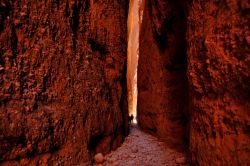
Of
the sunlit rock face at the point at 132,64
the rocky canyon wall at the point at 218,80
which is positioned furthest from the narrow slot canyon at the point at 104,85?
the sunlit rock face at the point at 132,64

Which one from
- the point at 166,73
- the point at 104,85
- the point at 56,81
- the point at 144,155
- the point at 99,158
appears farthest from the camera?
the point at 166,73

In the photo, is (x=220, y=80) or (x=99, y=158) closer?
(x=220, y=80)

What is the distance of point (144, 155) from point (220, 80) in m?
1.36

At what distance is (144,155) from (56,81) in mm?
1360

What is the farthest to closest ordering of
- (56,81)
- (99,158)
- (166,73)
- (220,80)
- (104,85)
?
1. (166,73)
2. (104,85)
3. (99,158)
4. (56,81)
5. (220,80)

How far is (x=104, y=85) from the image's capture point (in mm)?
2402

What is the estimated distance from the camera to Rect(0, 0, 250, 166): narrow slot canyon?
4.34ft

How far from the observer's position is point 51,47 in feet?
5.92

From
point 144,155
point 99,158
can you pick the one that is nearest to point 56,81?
point 99,158

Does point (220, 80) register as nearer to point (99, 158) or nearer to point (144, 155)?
point (144, 155)

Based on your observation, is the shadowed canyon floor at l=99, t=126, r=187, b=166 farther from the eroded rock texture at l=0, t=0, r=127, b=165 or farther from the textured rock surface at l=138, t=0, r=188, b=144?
the textured rock surface at l=138, t=0, r=188, b=144

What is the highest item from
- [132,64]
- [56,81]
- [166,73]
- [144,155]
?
[132,64]

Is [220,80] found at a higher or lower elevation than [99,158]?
higher

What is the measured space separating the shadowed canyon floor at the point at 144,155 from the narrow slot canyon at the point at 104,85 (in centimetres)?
1
